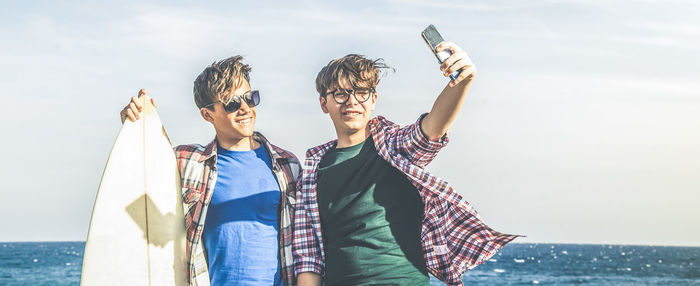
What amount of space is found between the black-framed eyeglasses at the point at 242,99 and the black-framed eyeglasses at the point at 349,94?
2.33ft

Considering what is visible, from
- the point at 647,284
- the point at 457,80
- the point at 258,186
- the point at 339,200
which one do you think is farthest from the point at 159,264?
the point at 647,284

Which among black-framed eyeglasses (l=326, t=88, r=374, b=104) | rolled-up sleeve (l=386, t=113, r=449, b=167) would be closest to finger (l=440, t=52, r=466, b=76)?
rolled-up sleeve (l=386, t=113, r=449, b=167)

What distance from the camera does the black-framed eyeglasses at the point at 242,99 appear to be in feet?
12.0

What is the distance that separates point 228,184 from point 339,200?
781mm

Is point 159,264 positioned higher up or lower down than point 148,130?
lower down

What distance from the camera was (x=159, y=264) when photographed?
3977mm

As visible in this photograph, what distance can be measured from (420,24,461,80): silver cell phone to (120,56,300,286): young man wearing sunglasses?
130cm

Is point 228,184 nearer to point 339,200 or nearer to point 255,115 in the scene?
point 255,115

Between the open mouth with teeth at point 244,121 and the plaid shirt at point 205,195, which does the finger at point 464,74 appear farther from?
the open mouth with teeth at point 244,121

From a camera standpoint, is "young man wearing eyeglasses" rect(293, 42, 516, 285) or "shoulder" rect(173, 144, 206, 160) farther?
"shoulder" rect(173, 144, 206, 160)

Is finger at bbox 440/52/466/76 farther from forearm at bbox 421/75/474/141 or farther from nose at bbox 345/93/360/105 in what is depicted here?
nose at bbox 345/93/360/105

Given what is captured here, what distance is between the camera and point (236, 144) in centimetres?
371

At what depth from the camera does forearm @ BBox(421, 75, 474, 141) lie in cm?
269

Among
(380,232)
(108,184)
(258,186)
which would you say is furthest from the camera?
(108,184)
